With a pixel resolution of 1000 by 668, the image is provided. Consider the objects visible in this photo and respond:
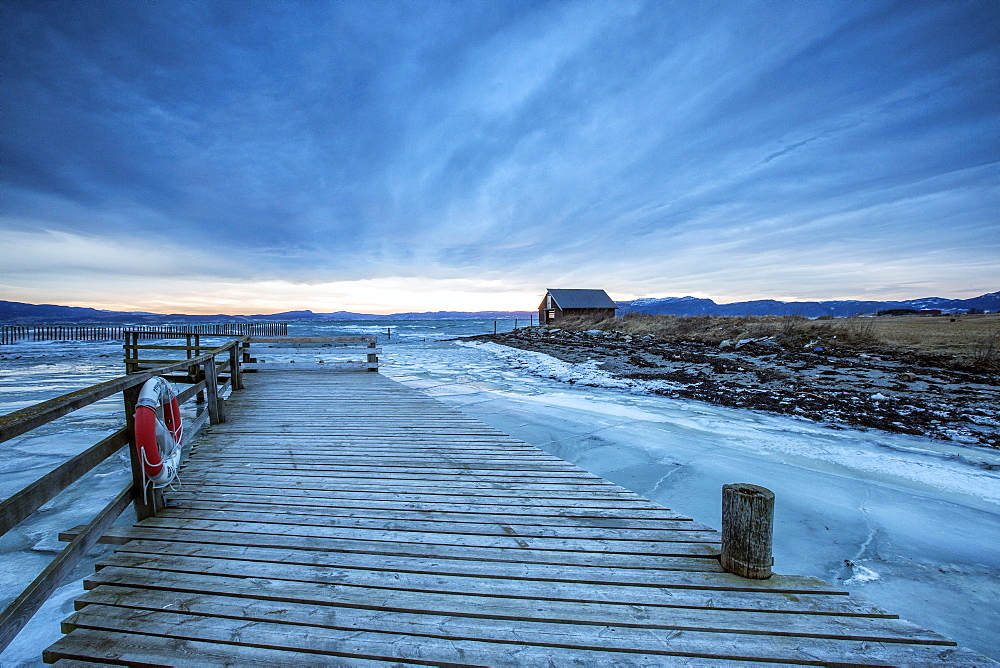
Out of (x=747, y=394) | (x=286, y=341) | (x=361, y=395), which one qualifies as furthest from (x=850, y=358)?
(x=286, y=341)

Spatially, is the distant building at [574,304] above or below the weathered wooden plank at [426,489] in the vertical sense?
above

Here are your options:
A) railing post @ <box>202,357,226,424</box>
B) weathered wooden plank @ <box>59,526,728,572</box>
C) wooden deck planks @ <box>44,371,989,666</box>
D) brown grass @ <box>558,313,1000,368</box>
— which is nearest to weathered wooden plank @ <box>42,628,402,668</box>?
wooden deck planks @ <box>44,371,989,666</box>

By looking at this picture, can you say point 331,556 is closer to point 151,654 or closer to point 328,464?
point 151,654

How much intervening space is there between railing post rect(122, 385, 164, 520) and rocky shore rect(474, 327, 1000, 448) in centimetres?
1031

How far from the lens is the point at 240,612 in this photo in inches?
89.5

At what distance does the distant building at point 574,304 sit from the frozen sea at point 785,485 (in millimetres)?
36390

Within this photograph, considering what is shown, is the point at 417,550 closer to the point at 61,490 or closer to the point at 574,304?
the point at 61,490

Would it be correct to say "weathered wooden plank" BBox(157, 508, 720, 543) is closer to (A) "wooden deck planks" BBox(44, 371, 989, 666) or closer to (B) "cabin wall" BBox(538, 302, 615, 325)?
(A) "wooden deck planks" BBox(44, 371, 989, 666)

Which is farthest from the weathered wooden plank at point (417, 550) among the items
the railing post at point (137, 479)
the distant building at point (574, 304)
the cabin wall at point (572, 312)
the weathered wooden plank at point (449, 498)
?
the distant building at point (574, 304)

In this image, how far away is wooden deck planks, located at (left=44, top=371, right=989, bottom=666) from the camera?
2041 mm

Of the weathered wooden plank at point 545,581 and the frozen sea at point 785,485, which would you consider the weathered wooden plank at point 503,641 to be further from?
the frozen sea at point 785,485

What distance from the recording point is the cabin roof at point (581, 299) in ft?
157

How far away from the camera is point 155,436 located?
10.5ft

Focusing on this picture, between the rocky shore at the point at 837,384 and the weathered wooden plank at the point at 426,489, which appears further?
the rocky shore at the point at 837,384
